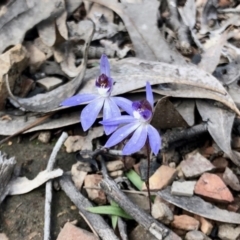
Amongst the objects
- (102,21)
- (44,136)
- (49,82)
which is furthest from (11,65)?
(102,21)

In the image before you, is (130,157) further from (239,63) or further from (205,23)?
(205,23)

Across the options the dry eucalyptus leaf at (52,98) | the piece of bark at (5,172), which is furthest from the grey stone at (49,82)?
the piece of bark at (5,172)

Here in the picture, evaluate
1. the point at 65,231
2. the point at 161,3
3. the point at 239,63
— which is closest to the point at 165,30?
the point at 161,3

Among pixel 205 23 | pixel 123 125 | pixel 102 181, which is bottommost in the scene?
pixel 205 23

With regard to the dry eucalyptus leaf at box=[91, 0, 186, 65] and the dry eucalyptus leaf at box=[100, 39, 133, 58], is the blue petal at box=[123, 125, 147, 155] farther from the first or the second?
the dry eucalyptus leaf at box=[100, 39, 133, 58]

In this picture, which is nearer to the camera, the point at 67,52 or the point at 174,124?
the point at 174,124
